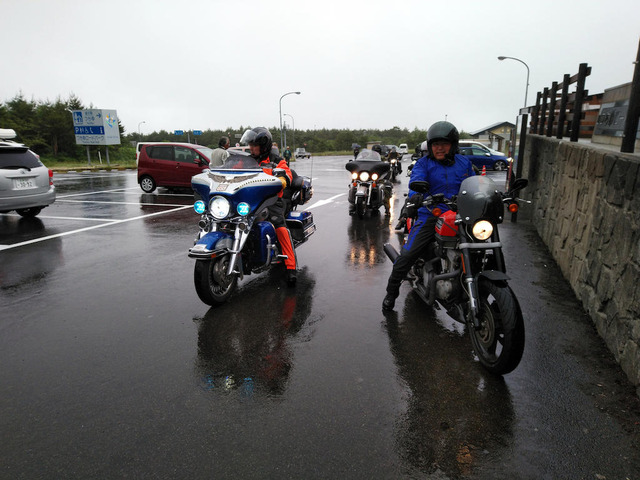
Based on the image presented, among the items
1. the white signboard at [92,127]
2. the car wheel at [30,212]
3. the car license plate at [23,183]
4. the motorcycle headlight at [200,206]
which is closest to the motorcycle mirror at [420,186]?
the motorcycle headlight at [200,206]

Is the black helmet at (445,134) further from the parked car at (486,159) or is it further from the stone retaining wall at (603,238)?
the parked car at (486,159)

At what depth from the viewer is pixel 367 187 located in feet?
35.4

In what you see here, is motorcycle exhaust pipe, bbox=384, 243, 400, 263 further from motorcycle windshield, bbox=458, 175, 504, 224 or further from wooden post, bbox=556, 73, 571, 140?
wooden post, bbox=556, 73, 571, 140

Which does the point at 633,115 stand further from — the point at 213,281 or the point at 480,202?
the point at 213,281

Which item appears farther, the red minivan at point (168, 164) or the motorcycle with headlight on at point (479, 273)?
the red minivan at point (168, 164)

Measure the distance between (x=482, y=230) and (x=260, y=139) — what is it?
316 centimetres

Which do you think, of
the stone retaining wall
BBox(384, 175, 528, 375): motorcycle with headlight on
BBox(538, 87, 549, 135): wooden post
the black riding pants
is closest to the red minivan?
BBox(538, 87, 549, 135): wooden post

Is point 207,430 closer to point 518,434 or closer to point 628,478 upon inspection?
point 518,434

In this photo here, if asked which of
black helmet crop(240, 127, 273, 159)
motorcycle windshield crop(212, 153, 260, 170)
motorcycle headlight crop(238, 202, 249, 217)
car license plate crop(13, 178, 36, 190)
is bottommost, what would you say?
car license plate crop(13, 178, 36, 190)

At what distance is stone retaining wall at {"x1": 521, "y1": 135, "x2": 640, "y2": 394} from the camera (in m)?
3.37

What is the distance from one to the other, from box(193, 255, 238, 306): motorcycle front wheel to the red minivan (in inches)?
455

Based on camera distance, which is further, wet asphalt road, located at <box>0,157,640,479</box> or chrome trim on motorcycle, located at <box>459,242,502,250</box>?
chrome trim on motorcycle, located at <box>459,242,502,250</box>

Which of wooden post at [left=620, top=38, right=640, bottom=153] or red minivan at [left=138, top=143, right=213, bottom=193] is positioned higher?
wooden post at [left=620, top=38, right=640, bottom=153]

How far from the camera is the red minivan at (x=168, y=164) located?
1563 centimetres
